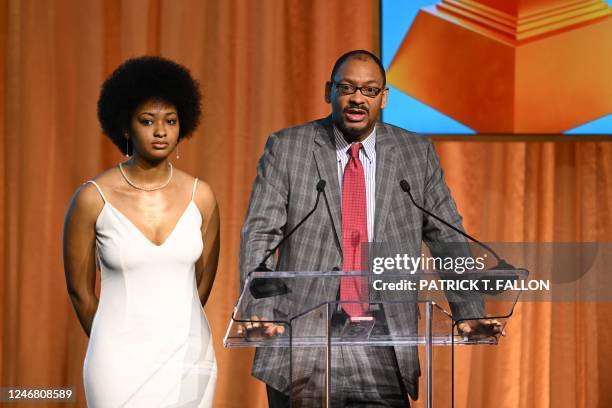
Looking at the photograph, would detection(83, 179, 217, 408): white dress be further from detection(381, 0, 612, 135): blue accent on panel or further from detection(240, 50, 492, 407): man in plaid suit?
detection(381, 0, 612, 135): blue accent on panel

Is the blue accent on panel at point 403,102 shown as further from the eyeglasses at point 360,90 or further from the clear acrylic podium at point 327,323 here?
the clear acrylic podium at point 327,323

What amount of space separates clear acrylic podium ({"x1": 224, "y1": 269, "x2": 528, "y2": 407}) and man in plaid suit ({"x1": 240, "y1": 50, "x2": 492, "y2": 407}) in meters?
0.43

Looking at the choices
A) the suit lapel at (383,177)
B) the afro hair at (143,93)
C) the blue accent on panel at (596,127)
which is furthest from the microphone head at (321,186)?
the blue accent on panel at (596,127)

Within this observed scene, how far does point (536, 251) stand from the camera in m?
4.95

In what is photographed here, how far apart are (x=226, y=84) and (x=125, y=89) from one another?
1.67 m

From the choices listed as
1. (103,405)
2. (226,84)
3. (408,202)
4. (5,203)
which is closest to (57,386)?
(5,203)

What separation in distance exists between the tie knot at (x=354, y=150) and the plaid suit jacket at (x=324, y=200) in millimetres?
58

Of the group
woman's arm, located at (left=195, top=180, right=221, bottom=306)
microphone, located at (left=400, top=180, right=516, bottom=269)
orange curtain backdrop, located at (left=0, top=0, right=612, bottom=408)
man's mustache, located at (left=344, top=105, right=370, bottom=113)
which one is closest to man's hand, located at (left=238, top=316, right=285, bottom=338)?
microphone, located at (left=400, top=180, right=516, bottom=269)

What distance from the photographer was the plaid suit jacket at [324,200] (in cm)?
313

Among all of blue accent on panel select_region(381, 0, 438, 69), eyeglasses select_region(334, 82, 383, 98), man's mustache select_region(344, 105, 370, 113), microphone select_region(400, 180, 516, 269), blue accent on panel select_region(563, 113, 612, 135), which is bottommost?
microphone select_region(400, 180, 516, 269)

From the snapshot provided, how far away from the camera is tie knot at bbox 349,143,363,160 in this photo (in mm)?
3266

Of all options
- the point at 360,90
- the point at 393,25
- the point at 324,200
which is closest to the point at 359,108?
the point at 360,90

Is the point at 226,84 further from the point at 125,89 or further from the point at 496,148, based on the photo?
the point at 125,89

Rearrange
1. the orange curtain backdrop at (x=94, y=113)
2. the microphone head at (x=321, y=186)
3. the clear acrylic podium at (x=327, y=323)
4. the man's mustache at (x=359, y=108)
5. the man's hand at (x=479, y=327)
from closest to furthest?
the clear acrylic podium at (x=327, y=323) → the man's hand at (x=479, y=327) → the microphone head at (x=321, y=186) → the man's mustache at (x=359, y=108) → the orange curtain backdrop at (x=94, y=113)
